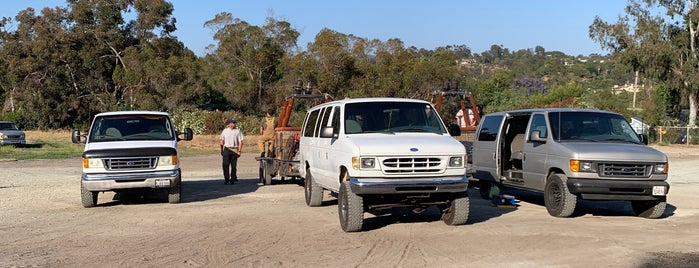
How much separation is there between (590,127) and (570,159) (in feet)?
4.68

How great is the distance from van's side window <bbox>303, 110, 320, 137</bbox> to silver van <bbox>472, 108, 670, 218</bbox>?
12.6ft

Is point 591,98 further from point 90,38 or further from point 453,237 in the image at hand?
point 453,237

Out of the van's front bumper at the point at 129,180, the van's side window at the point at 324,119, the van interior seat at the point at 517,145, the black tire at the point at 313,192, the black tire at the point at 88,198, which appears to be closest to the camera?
the van's side window at the point at 324,119

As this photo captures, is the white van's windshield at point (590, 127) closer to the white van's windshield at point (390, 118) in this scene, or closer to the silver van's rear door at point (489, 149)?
the silver van's rear door at point (489, 149)

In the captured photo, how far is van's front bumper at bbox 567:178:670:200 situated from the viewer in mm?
12023

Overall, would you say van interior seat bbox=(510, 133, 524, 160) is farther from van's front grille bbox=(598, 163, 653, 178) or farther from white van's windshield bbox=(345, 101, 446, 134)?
white van's windshield bbox=(345, 101, 446, 134)

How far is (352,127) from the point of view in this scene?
1182 centimetres

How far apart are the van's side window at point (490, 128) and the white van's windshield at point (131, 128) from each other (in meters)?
6.63

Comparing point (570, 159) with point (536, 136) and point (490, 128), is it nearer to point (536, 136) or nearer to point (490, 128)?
point (536, 136)

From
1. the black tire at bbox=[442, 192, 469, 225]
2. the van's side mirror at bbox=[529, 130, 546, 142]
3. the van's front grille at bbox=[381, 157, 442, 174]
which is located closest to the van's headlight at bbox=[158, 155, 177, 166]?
the van's front grille at bbox=[381, 157, 442, 174]

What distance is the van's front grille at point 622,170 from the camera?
12.1 m

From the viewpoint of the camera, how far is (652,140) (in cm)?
4678

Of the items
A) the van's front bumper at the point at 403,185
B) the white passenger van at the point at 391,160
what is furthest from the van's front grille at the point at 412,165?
the van's front bumper at the point at 403,185

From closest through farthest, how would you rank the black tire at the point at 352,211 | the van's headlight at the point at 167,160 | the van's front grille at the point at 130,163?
the black tire at the point at 352,211
the van's front grille at the point at 130,163
the van's headlight at the point at 167,160
